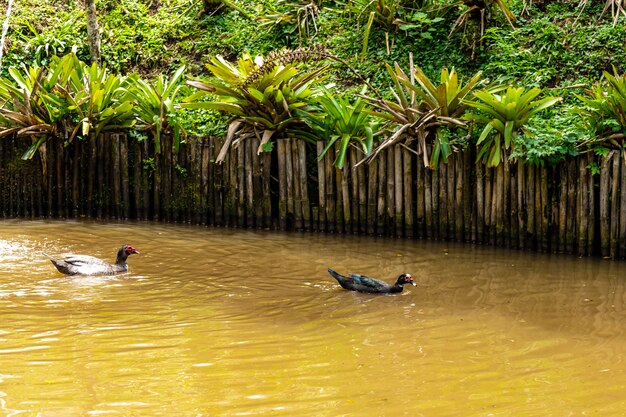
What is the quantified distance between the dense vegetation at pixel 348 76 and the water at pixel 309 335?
164 cm

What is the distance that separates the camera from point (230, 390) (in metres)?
4.68

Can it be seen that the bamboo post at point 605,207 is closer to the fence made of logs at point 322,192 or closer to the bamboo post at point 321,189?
the fence made of logs at point 322,192

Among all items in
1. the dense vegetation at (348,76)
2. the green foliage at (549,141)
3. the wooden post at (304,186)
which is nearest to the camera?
the green foliage at (549,141)

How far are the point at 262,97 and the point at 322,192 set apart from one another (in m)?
1.50

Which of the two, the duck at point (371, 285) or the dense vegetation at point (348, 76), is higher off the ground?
the dense vegetation at point (348, 76)

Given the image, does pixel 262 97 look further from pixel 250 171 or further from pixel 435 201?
pixel 435 201

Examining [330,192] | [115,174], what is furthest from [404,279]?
[115,174]

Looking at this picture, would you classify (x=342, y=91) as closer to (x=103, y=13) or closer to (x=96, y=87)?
(x=96, y=87)

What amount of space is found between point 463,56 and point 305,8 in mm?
3263

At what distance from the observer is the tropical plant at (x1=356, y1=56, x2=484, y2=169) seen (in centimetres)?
994

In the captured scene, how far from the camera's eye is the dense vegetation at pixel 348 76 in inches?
388

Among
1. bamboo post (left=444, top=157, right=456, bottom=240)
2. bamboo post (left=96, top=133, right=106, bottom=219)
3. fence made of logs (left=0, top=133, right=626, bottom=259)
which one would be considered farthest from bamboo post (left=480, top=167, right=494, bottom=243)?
bamboo post (left=96, top=133, right=106, bottom=219)

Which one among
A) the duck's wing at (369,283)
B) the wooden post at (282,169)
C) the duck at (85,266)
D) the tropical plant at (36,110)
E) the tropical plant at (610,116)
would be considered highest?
the tropical plant at (36,110)

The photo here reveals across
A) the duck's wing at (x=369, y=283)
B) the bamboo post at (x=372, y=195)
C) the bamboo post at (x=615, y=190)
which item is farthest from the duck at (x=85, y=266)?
the bamboo post at (x=615, y=190)
